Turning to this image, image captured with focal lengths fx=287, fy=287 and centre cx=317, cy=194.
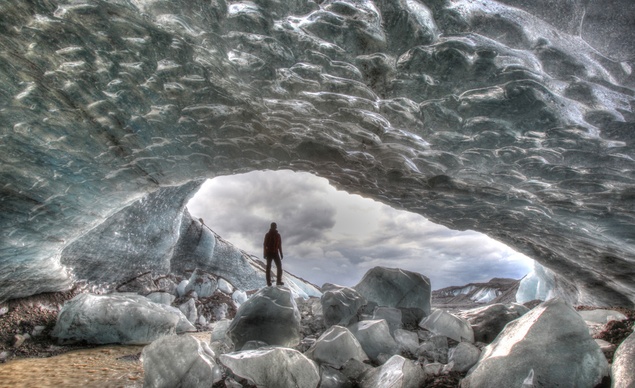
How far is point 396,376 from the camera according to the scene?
194 centimetres

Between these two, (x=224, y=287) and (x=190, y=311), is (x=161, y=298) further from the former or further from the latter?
(x=224, y=287)

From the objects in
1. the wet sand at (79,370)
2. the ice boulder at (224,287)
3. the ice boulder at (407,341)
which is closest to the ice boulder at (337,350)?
the ice boulder at (407,341)

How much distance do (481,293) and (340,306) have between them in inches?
481

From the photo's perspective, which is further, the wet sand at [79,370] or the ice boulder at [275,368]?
the wet sand at [79,370]

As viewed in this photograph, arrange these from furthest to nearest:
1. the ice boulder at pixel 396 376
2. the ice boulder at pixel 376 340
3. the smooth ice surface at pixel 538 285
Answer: the smooth ice surface at pixel 538 285, the ice boulder at pixel 376 340, the ice boulder at pixel 396 376

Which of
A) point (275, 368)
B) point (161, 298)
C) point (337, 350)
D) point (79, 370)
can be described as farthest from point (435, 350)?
point (161, 298)

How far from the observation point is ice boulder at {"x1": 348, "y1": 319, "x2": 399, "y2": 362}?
2.73 metres

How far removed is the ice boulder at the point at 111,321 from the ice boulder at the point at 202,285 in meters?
3.41

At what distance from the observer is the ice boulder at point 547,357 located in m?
1.62

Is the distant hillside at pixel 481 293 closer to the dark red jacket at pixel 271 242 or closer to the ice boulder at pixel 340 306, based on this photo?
the dark red jacket at pixel 271 242

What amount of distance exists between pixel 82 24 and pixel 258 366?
313cm

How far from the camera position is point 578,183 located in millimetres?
3383

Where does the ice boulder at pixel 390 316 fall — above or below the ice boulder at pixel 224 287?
above

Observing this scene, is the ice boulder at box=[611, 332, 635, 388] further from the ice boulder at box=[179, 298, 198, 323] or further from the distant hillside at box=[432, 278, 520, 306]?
the distant hillside at box=[432, 278, 520, 306]
